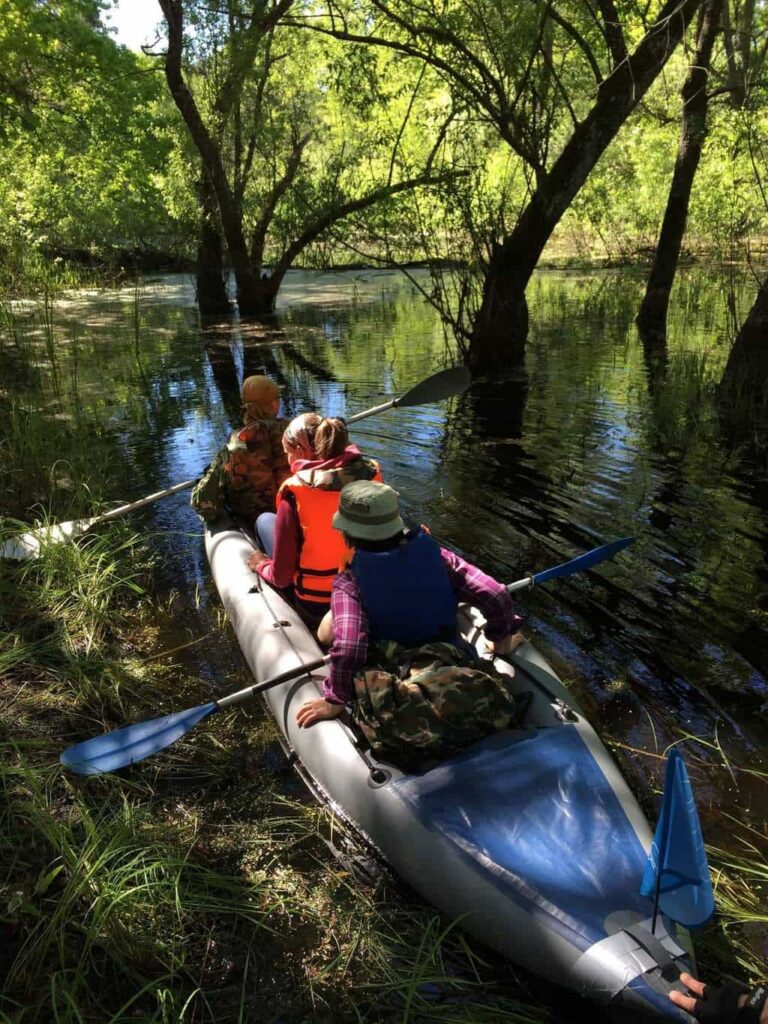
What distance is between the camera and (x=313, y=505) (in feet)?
9.68

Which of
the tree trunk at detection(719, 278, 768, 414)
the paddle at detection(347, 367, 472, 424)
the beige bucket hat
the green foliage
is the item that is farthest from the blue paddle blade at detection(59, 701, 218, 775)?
the tree trunk at detection(719, 278, 768, 414)

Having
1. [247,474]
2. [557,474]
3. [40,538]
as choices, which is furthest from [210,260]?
[40,538]

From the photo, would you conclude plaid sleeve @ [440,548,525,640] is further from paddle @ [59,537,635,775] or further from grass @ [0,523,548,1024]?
grass @ [0,523,548,1024]

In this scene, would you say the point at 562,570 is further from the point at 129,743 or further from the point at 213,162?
the point at 213,162

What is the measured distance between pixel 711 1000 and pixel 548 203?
329 inches

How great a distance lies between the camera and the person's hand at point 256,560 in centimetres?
362

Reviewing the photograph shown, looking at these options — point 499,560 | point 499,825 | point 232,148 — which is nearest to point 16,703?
point 499,825

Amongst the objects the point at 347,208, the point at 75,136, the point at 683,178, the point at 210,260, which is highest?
the point at 75,136

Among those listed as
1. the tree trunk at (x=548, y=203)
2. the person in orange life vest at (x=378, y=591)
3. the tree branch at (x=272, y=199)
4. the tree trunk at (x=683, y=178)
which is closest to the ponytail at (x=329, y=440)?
the person in orange life vest at (x=378, y=591)

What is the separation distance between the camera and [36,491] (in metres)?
4.73

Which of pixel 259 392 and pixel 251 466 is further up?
pixel 259 392

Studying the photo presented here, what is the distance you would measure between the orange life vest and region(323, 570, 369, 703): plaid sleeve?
381mm

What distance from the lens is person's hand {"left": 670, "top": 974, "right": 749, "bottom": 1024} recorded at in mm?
1541

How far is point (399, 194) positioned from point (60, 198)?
35.5 feet
